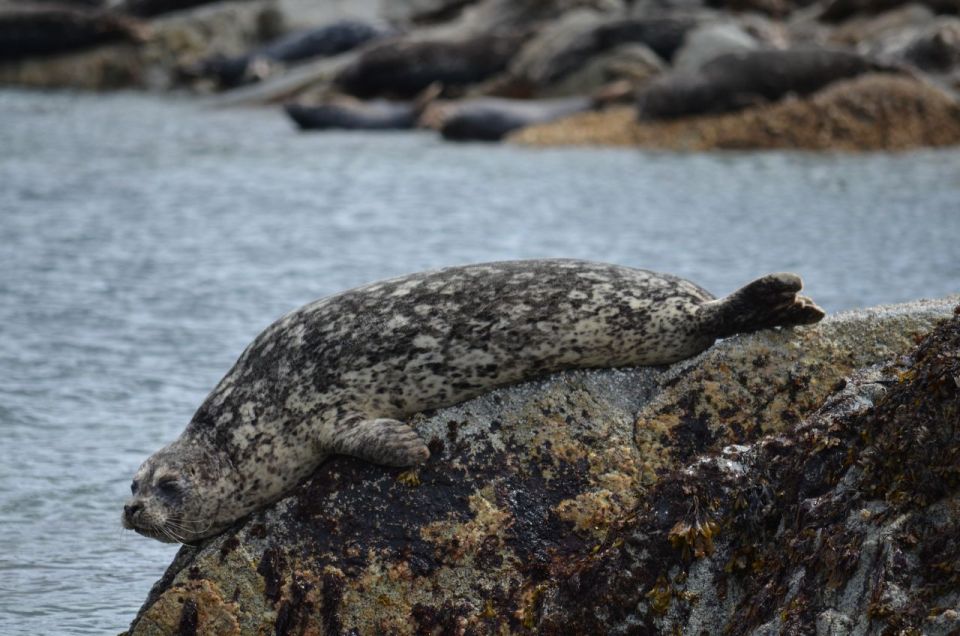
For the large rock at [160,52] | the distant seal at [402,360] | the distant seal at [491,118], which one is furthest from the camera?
the large rock at [160,52]

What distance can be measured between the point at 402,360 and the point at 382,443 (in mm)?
384

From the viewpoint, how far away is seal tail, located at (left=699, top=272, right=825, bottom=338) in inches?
188

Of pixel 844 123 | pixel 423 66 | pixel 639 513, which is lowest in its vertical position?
pixel 423 66

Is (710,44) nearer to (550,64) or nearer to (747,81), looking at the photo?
(550,64)

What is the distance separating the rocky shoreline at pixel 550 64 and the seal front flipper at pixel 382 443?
13119 millimetres

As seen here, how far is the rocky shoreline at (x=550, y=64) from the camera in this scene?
1725 centimetres

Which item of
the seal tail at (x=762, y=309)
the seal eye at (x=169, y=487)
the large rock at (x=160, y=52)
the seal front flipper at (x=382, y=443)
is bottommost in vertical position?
the large rock at (x=160, y=52)

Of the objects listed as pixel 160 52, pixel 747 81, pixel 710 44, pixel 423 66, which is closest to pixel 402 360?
pixel 747 81

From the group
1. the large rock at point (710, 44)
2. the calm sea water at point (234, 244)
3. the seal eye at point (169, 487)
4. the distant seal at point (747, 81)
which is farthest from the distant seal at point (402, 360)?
the large rock at point (710, 44)

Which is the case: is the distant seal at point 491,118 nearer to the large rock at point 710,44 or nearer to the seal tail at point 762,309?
the large rock at point 710,44

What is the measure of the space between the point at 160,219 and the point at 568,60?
9946 mm

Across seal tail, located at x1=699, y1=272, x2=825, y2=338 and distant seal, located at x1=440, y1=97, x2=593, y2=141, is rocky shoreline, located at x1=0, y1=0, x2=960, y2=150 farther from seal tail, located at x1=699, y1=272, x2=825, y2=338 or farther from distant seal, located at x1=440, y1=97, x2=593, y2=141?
seal tail, located at x1=699, y1=272, x2=825, y2=338

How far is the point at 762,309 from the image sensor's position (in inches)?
190

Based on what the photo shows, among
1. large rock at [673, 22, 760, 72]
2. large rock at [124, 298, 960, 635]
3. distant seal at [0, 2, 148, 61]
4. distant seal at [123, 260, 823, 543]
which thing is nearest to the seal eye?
distant seal at [123, 260, 823, 543]
